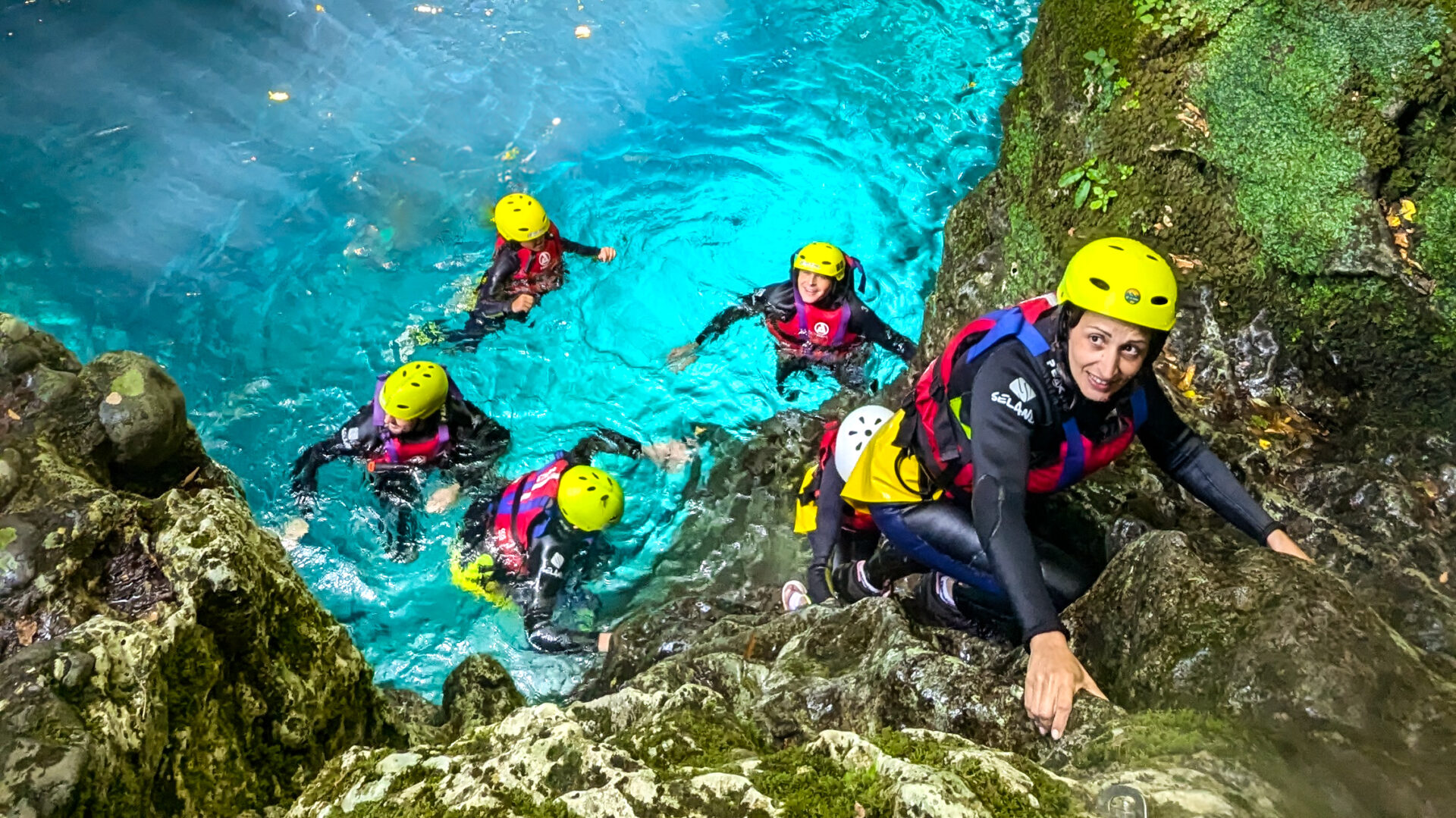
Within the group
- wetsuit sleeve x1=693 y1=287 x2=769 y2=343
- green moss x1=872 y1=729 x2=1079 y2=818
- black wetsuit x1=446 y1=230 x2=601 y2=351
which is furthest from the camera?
black wetsuit x1=446 y1=230 x2=601 y2=351

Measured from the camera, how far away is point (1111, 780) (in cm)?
229

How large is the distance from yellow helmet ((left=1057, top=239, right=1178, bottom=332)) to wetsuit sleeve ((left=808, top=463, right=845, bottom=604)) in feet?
7.77

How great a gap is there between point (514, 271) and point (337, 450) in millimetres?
2760

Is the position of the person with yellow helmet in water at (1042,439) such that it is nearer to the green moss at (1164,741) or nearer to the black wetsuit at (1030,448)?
the black wetsuit at (1030,448)

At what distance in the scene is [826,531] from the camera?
5.59m

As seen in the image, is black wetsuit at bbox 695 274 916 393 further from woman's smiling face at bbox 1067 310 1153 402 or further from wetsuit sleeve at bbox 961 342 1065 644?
woman's smiling face at bbox 1067 310 1153 402

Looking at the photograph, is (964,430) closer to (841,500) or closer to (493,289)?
(841,500)

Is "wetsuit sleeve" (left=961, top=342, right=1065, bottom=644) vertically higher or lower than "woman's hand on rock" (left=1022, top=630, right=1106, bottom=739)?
higher

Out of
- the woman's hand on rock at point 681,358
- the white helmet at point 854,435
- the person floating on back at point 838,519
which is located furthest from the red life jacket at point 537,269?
the white helmet at point 854,435

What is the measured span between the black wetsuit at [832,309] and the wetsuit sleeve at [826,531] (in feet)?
8.28

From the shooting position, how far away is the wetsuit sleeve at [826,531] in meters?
5.55

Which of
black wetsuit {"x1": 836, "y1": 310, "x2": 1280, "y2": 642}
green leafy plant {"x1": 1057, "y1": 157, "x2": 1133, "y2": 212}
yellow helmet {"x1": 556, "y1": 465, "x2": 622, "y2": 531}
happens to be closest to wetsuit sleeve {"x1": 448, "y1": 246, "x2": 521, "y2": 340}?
yellow helmet {"x1": 556, "y1": 465, "x2": 622, "y2": 531}

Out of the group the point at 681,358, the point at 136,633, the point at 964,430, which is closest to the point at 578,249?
the point at 681,358

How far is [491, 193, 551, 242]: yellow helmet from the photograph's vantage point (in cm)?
870
